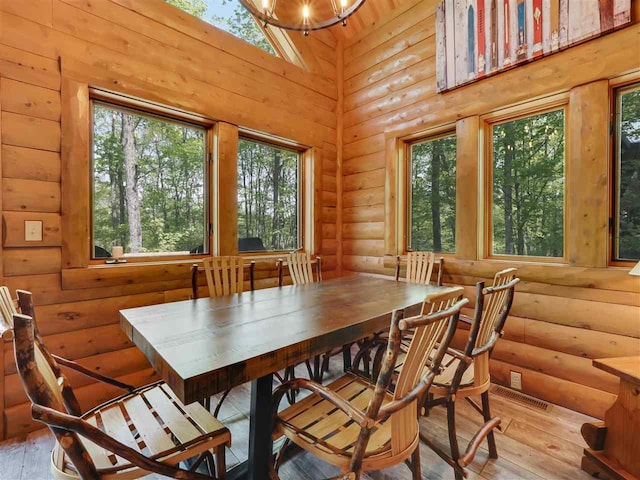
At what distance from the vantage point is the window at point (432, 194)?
9.77 ft

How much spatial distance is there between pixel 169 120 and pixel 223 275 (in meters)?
1.46

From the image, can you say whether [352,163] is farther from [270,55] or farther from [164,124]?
[164,124]

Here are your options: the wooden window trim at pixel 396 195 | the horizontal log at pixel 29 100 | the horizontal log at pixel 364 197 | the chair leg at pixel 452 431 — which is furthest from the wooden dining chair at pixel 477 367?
the horizontal log at pixel 29 100

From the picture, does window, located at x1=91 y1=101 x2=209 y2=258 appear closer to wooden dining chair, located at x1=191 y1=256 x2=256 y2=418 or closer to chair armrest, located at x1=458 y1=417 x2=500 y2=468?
wooden dining chair, located at x1=191 y1=256 x2=256 y2=418

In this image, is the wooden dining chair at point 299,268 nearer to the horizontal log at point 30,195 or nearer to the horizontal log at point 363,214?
the horizontal log at point 363,214

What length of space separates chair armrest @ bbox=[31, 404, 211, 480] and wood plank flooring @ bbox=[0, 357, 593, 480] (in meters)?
0.84

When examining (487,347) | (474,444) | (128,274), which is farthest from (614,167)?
(128,274)

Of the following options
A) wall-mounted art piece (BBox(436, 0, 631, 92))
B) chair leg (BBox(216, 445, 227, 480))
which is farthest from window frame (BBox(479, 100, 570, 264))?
chair leg (BBox(216, 445, 227, 480))

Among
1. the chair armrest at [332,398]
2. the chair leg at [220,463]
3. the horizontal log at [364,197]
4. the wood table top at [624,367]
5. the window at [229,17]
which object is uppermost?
the window at [229,17]

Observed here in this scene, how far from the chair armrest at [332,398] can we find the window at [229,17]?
10.1 ft

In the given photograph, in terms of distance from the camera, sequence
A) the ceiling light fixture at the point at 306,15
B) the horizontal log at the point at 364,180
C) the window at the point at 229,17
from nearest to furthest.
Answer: the ceiling light fixture at the point at 306,15 → the window at the point at 229,17 → the horizontal log at the point at 364,180

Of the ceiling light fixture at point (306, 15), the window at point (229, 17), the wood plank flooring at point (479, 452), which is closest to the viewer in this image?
the wood plank flooring at point (479, 452)

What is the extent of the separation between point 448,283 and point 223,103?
2.69 metres

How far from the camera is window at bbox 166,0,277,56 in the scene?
271cm
